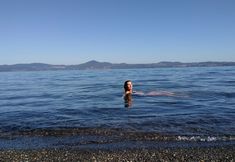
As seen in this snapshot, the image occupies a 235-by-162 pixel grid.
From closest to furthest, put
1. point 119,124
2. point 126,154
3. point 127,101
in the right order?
point 126,154
point 119,124
point 127,101

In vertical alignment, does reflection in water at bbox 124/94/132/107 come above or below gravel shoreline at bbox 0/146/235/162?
above

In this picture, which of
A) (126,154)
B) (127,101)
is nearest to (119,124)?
(126,154)

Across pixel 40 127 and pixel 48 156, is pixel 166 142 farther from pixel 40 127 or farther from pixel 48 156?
pixel 40 127

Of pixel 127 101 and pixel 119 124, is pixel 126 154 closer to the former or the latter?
pixel 119 124

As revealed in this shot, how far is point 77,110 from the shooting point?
67.8ft

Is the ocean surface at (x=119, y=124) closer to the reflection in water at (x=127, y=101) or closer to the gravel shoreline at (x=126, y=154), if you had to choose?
the reflection in water at (x=127, y=101)

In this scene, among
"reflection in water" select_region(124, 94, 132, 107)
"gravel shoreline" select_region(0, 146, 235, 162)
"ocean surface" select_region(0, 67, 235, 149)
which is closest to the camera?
"gravel shoreline" select_region(0, 146, 235, 162)

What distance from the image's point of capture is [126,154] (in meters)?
10.9

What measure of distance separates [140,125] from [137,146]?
3.52m

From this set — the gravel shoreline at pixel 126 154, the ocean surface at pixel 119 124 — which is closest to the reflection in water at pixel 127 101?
the ocean surface at pixel 119 124

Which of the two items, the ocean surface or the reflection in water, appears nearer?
the ocean surface

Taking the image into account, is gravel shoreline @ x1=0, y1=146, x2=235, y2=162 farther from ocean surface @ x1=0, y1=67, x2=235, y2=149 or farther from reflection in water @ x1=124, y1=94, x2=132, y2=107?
reflection in water @ x1=124, y1=94, x2=132, y2=107

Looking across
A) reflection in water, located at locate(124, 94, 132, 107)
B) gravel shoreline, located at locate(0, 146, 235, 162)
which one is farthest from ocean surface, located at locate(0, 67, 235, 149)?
gravel shoreline, located at locate(0, 146, 235, 162)

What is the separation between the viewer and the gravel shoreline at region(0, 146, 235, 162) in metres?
10.4
